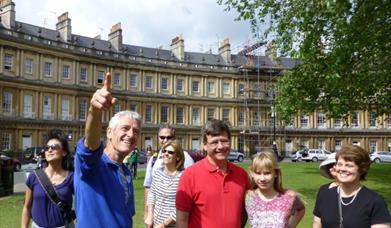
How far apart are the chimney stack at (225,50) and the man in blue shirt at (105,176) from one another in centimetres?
6740

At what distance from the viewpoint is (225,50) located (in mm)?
70938

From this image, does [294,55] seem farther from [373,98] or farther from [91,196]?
[91,196]

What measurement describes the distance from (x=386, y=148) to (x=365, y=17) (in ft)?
210

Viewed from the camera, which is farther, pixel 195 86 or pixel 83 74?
pixel 195 86

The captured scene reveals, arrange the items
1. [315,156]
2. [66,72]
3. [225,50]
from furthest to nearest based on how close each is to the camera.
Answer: [225,50] < [66,72] < [315,156]

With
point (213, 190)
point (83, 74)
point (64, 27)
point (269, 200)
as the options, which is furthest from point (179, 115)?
point (213, 190)

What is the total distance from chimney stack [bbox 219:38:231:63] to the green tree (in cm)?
4961

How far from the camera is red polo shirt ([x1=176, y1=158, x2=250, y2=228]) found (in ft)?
13.4

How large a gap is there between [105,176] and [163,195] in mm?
2067

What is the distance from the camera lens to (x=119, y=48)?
61344mm

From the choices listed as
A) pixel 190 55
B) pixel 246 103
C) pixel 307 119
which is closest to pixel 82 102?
pixel 190 55

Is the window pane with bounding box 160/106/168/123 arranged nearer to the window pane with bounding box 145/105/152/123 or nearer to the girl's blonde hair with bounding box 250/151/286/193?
the window pane with bounding box 145/105/152/123

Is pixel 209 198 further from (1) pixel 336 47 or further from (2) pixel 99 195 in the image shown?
(1) pixel 336 47

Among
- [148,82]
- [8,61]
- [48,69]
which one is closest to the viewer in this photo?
[8,61]
